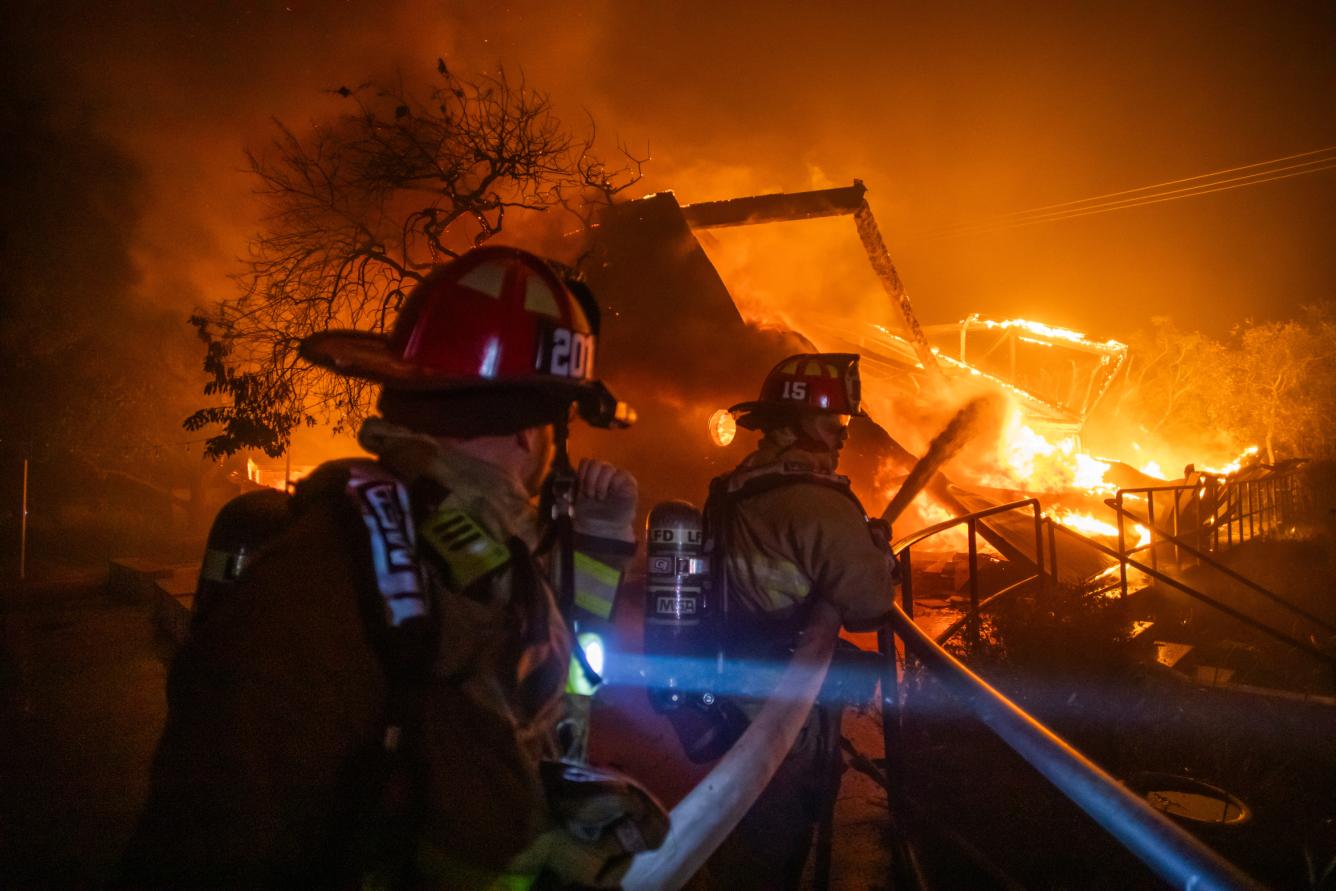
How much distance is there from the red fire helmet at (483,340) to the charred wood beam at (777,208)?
8.30m

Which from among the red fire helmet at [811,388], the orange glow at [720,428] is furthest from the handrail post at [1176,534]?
the red fire helmet at [811,388]

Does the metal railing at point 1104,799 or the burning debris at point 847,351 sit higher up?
the burning debris at point 847,351

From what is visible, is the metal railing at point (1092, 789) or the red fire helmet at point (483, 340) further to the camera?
the red fire helmet at point (483, 340)

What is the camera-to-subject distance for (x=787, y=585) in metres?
3.21

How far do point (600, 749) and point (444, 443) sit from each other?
4213 mm

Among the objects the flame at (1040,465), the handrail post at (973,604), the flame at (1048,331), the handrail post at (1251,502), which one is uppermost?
the flame at (1048,331)

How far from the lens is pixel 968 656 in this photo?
18.9 feet

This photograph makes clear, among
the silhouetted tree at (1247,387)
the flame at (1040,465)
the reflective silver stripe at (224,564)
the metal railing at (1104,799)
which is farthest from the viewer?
the silhouetted tree at (1247,387)

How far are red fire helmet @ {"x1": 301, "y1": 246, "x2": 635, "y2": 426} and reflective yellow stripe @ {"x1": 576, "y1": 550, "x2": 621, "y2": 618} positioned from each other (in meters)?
0.47

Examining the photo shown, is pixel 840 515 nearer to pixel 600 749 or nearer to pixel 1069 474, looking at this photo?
pixel 600 749

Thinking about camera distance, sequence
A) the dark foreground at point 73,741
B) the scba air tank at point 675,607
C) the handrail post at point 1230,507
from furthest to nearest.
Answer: the handrail post at point 1230,507 < the dark foreground at point 73,741 < the scba air tank at point 675,607

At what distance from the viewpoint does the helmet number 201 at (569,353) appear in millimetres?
1535

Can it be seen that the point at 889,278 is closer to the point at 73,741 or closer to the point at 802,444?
the point at 802,444

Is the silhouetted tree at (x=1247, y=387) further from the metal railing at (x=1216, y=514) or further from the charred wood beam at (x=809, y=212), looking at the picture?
the charred wood beam at (x=809, y=212)
